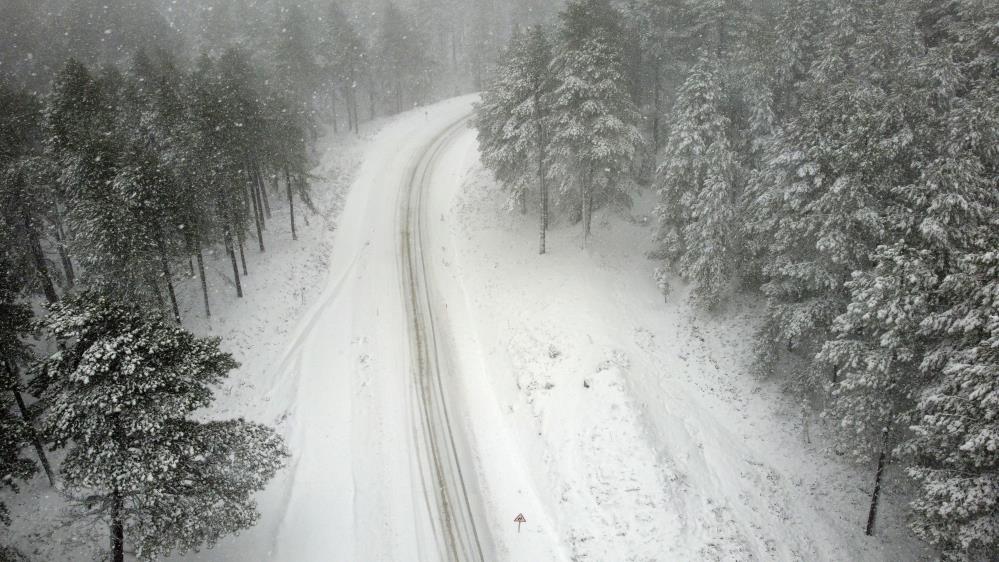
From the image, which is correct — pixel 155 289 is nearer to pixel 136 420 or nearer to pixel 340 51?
pixel 136 420

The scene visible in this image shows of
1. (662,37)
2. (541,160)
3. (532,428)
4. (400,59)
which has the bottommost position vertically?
(532,428)

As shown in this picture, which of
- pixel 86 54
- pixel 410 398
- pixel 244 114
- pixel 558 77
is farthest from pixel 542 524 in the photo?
pixel 86 54

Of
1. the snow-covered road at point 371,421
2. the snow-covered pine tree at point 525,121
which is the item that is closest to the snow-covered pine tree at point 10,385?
the snow-covered road at point 371,421

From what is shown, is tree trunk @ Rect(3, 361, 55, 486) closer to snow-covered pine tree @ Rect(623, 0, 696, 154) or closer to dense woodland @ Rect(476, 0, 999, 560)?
dense woodland @ Rect(476, 0, 999, 560)

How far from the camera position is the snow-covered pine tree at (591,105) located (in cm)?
2678

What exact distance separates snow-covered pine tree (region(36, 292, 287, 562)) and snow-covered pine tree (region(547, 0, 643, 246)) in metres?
20.0

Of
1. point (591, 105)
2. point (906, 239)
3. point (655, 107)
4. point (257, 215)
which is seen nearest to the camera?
point (906, 239)

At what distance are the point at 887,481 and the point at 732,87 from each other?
1994cm

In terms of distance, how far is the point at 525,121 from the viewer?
29266mm

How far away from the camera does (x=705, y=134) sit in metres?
25.1

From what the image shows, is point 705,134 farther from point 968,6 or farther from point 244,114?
point 244,114

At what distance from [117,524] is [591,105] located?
25.8 m

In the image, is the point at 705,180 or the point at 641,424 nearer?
the point at 641,424

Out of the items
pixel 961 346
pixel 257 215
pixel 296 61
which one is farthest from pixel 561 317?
pixel 296 61
